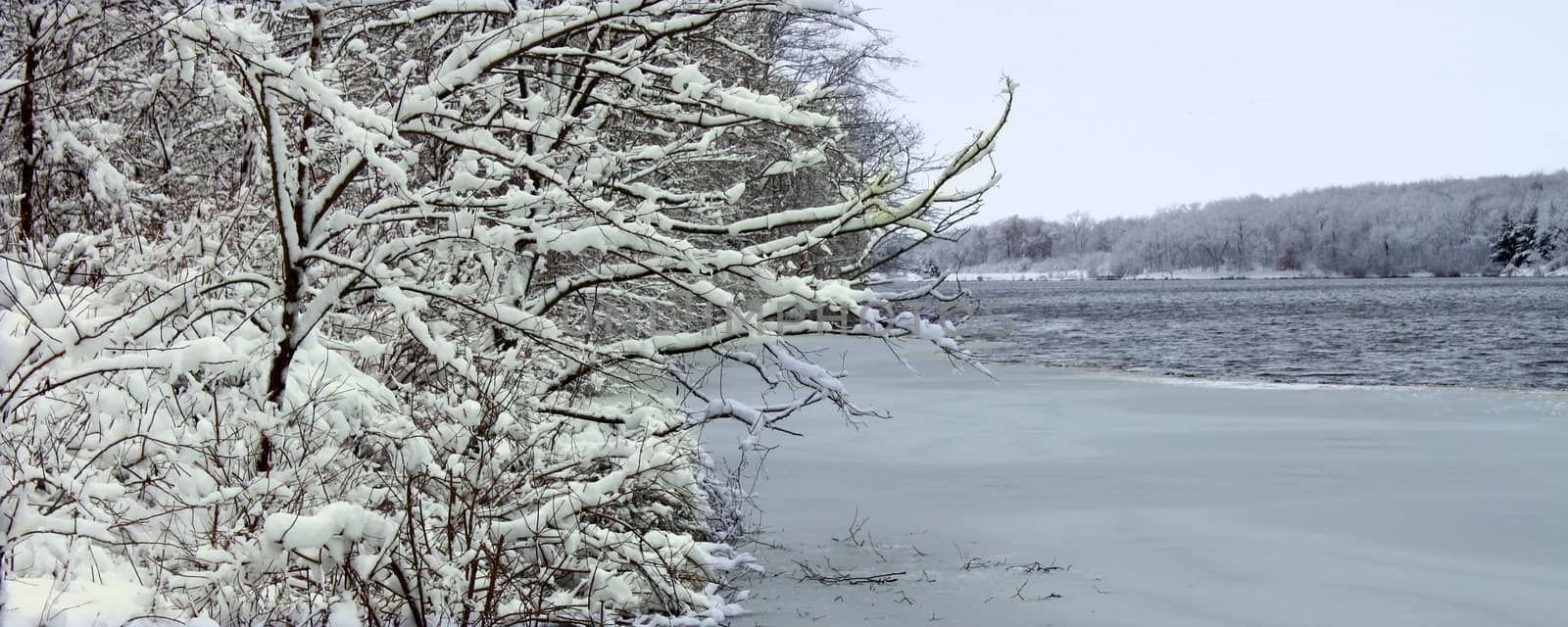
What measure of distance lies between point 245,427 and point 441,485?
0.75 meters

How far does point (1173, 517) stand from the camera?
24.8 feet

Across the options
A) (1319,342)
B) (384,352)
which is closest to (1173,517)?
(384,352)

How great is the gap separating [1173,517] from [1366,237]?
133810 mm

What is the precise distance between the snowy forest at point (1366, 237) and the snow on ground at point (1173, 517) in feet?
286

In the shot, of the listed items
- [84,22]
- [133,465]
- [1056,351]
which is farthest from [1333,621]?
[1056,351]

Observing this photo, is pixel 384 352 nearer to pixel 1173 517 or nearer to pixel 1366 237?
pixel 1173 517

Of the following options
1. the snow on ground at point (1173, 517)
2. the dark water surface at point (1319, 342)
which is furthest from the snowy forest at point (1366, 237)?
the snow on ground at point (1173, 517)

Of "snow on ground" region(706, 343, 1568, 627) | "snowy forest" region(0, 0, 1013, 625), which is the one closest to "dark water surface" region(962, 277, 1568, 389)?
"snowy forest" region(0, 0, 1013, 625)

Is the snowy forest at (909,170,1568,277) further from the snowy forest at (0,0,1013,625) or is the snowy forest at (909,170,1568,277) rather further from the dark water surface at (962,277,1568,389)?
the snowy forest at (0,0,1013,625)

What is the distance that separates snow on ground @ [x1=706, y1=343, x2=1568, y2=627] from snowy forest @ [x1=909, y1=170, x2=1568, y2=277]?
8703cm

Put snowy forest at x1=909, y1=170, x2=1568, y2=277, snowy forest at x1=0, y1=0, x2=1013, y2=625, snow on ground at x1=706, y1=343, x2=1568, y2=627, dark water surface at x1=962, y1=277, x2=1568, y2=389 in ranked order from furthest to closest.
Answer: snowy forest at x1=909, y1=170, x2=1568, y2=277 → dark water surface at x1=962, y1=277, x2=1568, y2=389 → snow on ground at x1=706, y1=343, x2=1568, y2=627 → snowy forest at x1=0, y1=0, x2=1013, y2=625

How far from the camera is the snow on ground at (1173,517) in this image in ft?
18.5

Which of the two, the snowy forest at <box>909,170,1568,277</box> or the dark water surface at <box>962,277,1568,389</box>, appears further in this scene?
the snowy forest at <box>909,170,1568,277</box>

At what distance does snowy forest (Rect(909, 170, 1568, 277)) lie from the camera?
370ft
